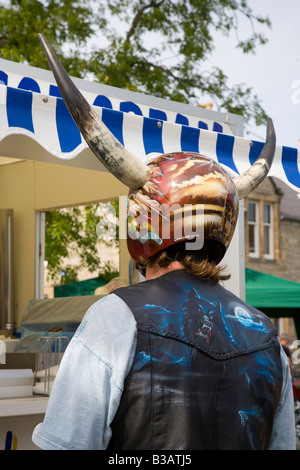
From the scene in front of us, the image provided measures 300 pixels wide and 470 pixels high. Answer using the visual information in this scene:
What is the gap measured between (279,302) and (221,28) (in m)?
7.41

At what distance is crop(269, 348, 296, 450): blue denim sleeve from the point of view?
158cm

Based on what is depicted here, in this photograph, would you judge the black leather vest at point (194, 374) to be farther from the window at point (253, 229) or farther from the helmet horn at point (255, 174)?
the window at point (253, 229)

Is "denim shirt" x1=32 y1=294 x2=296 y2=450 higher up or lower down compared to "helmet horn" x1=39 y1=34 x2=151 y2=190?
lower down

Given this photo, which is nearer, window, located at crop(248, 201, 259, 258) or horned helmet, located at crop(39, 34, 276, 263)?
horned helmet, located at crop(39, 34, 276, 263)

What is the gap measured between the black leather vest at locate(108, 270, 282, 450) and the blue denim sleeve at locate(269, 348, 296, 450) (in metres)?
0.05

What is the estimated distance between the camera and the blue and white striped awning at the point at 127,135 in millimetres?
3068

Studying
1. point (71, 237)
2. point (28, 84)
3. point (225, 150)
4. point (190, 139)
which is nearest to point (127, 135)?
point (190, 139)

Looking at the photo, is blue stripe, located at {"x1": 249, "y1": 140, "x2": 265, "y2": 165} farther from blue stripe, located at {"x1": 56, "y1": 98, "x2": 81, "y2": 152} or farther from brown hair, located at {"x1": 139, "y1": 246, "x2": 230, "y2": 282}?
brown hair, located at {"x1": 139, "y1": 246, "x2": 230, "y2": 282}

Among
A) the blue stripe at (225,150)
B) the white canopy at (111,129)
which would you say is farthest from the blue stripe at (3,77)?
the blue stripe at (225,150)

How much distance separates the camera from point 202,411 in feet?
4.56

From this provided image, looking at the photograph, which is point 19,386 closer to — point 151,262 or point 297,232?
point 151,262

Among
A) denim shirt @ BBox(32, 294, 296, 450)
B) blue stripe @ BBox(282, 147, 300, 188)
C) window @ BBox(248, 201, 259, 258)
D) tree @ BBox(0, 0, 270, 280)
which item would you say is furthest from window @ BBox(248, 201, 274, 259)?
denim shirt @ BBox(32, 294, 296, 450)

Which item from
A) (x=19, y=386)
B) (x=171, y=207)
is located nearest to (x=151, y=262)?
(x=171, y=207)

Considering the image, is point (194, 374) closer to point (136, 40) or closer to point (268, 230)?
point (136, 40)
